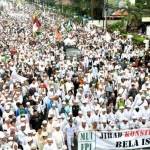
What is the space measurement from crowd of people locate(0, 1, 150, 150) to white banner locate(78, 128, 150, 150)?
0.47 m

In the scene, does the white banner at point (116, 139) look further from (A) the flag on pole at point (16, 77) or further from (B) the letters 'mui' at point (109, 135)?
(A) the flag on pole at point (16, 77)

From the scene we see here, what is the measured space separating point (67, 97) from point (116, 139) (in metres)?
3.70

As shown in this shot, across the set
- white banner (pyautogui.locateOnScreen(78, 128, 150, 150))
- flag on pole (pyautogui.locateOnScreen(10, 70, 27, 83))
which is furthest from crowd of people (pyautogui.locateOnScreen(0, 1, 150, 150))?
white banner (pyautogui.locateOnScreen(78, 128, 150, 150))

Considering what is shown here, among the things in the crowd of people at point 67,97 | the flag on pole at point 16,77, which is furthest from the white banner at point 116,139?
the flag on pole at point 16,77

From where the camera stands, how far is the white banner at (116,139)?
14.0 metres

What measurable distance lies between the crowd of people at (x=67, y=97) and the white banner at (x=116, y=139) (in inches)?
18.4

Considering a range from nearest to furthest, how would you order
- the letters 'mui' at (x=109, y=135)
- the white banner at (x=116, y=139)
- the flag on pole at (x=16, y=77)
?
the white banner at (x=116, y=139) → the letters 'mui' at (x=109, y=135) → the flag on pole at (x=16, y=77)

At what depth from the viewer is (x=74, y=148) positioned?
49.2ft

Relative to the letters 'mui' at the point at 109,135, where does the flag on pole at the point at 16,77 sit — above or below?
below

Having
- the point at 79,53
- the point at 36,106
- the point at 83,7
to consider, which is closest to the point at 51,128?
the point at 36,106

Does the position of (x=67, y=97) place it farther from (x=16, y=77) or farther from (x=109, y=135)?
(x=16, y=77)

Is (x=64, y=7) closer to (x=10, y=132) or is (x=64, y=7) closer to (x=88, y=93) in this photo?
(x=88, y=93)

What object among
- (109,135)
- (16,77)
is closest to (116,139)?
(109,135)

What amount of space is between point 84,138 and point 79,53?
48.8ft
